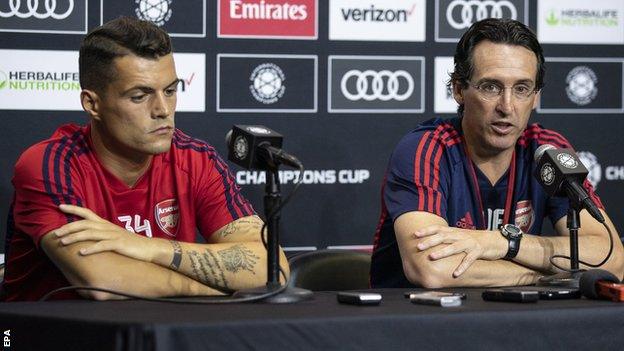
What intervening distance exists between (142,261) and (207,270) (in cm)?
17

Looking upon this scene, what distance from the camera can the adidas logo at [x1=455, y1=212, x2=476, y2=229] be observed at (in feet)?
10.0

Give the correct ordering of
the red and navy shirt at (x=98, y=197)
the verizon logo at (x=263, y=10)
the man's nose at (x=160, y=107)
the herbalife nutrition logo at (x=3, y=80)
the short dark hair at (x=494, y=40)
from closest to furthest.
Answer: the red and navy shirt at (x=98, y=197) → the man's nose at (x=160, y=107) → the short dark hair at (x=494, y=40) → the herbalife nutrition logo at (x=3, y=80) → the verizon logo at (x=263, y=10)

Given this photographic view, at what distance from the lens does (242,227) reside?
2.90m

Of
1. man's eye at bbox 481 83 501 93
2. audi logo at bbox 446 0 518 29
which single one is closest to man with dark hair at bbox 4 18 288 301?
man's eye at bbox 481 83 501 93

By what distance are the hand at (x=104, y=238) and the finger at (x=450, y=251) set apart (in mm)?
750

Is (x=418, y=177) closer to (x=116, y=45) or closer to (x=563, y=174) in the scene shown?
(x=563, y=174)

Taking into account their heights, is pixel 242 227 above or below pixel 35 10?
below

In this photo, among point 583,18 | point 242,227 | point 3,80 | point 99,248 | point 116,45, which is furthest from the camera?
point 583,18

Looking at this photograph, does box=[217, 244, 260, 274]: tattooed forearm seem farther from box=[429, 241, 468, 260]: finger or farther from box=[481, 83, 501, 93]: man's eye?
box=[481, 83, 501, 93]: man's eye

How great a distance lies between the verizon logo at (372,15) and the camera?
13.7ft

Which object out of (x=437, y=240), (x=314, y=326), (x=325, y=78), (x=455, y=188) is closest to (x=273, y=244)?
(x=314, y=326)

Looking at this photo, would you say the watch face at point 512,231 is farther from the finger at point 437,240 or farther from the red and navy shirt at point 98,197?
the red and navy shirt at point 98,197

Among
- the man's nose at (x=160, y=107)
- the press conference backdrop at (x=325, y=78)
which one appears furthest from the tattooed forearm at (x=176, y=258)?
the press conference backdrop at (x=325, y=78)

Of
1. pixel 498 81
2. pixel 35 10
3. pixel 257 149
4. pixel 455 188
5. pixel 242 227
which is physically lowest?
pixel 242 227
